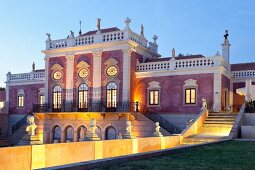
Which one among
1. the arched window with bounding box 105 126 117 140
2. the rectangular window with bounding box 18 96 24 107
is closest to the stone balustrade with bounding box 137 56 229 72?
the arched window with bounding box 105 126 117 140

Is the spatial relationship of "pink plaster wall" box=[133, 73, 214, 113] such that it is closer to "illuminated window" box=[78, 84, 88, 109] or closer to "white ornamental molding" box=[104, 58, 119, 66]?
"white ornamental molding" box=[104, 58, 119, 66]

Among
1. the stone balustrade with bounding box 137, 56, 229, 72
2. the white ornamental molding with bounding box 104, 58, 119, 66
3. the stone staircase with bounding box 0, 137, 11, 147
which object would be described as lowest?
the stone staircase with bounding box 0, 137, 11, 147

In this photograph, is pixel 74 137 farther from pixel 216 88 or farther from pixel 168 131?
pixel 216 88

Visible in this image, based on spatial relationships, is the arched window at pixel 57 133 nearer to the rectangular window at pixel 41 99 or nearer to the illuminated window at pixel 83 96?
the illuminated window at pixel 83 96

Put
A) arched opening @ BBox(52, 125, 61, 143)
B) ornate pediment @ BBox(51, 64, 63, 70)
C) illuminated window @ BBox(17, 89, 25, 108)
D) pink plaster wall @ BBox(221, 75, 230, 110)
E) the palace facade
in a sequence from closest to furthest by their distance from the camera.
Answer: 1. the palace facade
2. pink plaster wall @ BBox(221, 75, 230, 110)
3. arched opening @ BBox(52, 125, 61, 143)
4. ornate pediment @ BBox(51, 64, 63, 70)
5. illuminated window @ BBox(17, 89, 25, 108)

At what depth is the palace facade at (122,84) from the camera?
2592cm

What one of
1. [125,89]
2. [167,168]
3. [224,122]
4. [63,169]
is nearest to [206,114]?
[224,122]

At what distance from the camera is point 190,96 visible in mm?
26359

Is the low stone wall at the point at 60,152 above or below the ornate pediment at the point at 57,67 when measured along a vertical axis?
below

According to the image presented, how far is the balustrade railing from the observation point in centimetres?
2734

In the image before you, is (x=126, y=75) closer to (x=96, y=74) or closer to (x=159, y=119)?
(x=96, y=74)

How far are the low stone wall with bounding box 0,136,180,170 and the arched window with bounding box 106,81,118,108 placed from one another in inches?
543

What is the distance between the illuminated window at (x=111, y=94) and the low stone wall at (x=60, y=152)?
13.8m

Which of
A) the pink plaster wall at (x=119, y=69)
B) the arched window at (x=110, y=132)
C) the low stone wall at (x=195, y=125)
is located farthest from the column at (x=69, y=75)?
the low stone wall at (x=195, y=125)
